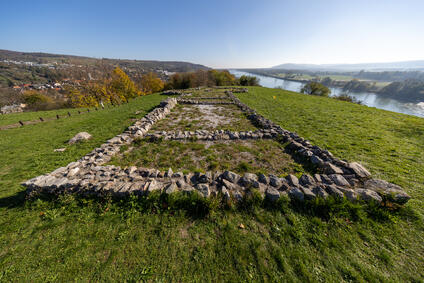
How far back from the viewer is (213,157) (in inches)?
248

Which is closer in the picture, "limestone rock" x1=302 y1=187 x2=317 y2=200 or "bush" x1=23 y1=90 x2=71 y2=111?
"limestone rock" x1=302 y1=187 x2=317 y2=200

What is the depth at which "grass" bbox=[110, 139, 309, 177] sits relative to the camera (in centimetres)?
568

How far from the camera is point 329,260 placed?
2912mm

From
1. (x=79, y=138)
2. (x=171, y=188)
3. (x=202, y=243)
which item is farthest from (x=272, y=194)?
(x=79, y=138)

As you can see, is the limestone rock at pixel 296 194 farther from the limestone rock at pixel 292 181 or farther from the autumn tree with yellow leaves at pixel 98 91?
the autumn tree with yellow leaves at pixel 98 91

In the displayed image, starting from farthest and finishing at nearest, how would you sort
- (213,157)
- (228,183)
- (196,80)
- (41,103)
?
(196,80), (41,103), (213,157), (228,183)

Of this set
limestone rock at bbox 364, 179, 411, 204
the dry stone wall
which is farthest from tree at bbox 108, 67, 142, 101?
limestone rock at bbox 364, 179, 411, 204


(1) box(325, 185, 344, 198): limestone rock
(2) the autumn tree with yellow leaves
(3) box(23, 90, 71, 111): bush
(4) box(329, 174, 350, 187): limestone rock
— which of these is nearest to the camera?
(1) box(325, 185, 344, 198): limestone rock

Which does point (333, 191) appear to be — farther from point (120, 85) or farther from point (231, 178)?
point (120, 85)

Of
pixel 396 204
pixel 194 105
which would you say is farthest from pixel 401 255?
pixel 194 105

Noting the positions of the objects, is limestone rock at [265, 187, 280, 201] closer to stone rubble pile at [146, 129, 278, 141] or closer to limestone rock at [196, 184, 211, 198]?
limestone rock at [196, 184, 211, 198]

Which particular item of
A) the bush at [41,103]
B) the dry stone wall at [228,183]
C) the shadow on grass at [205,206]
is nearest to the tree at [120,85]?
the bush at [41,103]

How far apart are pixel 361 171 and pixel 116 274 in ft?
25.1

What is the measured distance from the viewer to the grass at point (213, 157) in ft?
18.6
